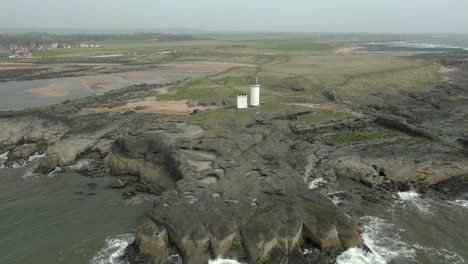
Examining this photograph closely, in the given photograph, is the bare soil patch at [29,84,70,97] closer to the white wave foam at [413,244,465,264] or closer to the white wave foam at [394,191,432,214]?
the white wave foam at [394,191,432,214]

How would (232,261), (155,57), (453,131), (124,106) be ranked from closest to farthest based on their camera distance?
(232,261), (453,131), (124,106), (155,57)

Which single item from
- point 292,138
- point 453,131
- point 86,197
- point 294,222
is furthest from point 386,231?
point 453,131

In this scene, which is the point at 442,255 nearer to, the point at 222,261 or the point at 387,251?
the point at 387,251

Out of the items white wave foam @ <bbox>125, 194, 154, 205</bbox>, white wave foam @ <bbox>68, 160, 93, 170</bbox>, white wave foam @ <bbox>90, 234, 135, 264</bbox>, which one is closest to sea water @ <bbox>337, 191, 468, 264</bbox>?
white wave foam @ <bbox>90, 234, 135, 264</bbox>

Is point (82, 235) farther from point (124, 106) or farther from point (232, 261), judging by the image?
point (124, 106)

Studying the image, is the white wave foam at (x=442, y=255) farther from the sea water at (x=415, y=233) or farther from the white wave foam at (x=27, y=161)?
the white wave foam at (x=27, y=161)

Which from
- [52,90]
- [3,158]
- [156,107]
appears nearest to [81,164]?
[3,158]
